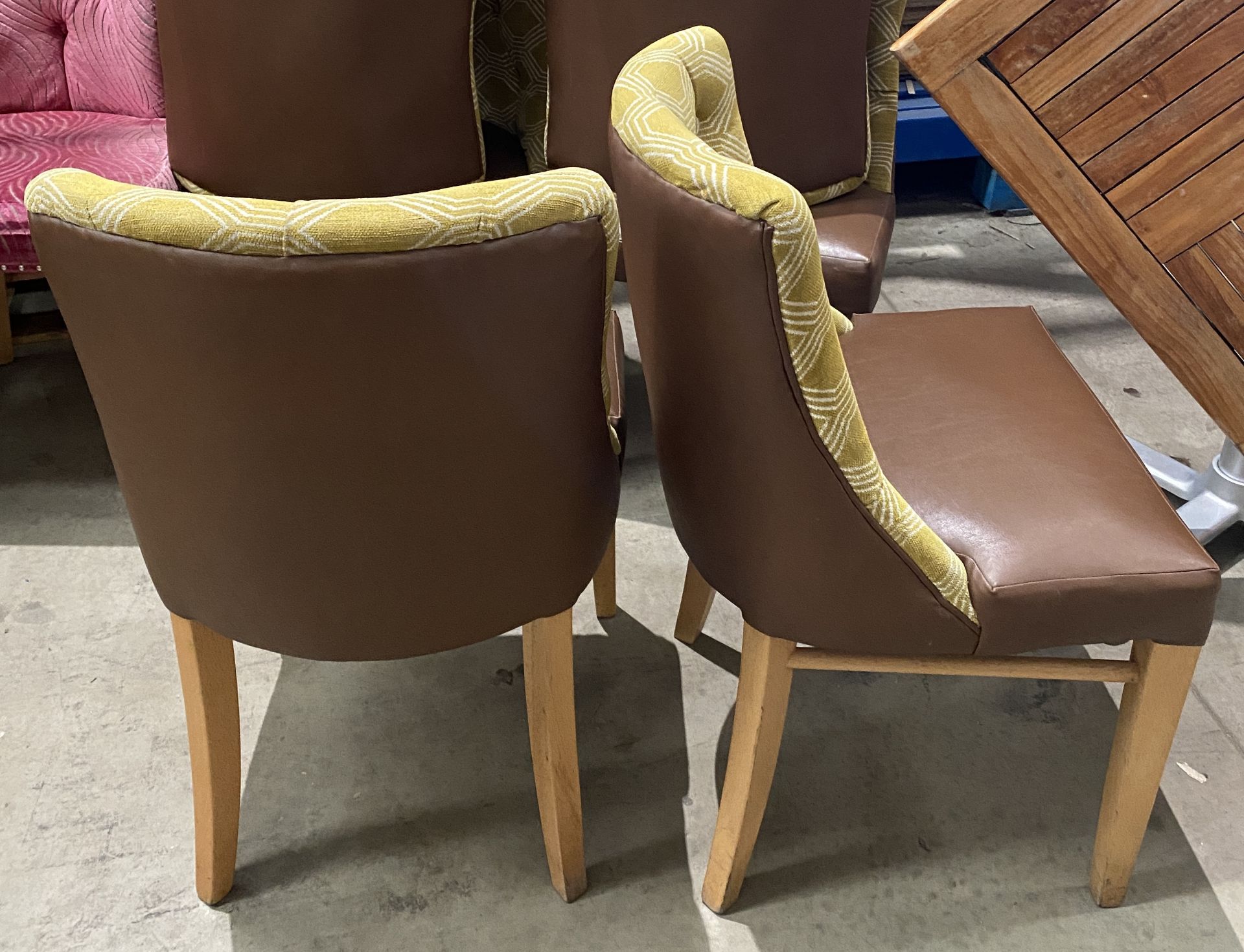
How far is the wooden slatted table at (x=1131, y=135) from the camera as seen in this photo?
4.03 ft

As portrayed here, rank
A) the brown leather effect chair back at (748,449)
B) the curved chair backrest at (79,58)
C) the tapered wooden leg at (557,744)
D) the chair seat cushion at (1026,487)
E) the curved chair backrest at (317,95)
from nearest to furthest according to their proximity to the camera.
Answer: the brown leather effect chair back at (748,449)
the chair seat cushion at (1026,487)
the tapered wooden leg at (557,744)
the curved chair backrest at (317,95)
the curved chair backrest at (79,58)

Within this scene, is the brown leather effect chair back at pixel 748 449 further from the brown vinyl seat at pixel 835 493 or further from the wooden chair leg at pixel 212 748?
the wooden chair leg at pixel 212 748

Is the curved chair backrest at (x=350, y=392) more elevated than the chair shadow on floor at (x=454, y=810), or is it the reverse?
the curved chair backrest at (x=350, y=392)

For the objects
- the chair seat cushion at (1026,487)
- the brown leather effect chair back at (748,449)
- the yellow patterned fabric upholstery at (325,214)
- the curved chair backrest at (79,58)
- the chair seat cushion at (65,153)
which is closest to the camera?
the yellow patterned fabric upholstery at (325,214)

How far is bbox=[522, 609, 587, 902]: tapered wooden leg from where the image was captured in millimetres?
1157

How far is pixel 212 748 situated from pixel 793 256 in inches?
33.8

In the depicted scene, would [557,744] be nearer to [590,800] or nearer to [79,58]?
[590,800]

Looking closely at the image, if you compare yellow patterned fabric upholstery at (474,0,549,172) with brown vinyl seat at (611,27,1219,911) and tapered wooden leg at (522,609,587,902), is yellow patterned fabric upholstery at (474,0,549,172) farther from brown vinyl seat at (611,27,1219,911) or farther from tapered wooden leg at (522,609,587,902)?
tapered wooden leg at (522,609,587,902)

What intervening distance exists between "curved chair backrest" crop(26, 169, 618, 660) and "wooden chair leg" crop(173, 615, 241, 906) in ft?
A: 0.37

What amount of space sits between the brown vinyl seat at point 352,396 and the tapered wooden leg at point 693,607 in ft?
1.68

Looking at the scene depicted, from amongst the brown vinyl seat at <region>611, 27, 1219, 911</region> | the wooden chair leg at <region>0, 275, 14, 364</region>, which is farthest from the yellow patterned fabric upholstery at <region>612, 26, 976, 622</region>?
the wooden chair leg at <region>0, 275, 14, 364</region>

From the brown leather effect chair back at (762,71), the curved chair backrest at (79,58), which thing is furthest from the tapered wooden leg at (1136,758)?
the curved chair backrest at (79,58)

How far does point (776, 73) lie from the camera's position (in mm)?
1837

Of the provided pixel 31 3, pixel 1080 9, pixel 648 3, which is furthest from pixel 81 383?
pixel 1080 9
